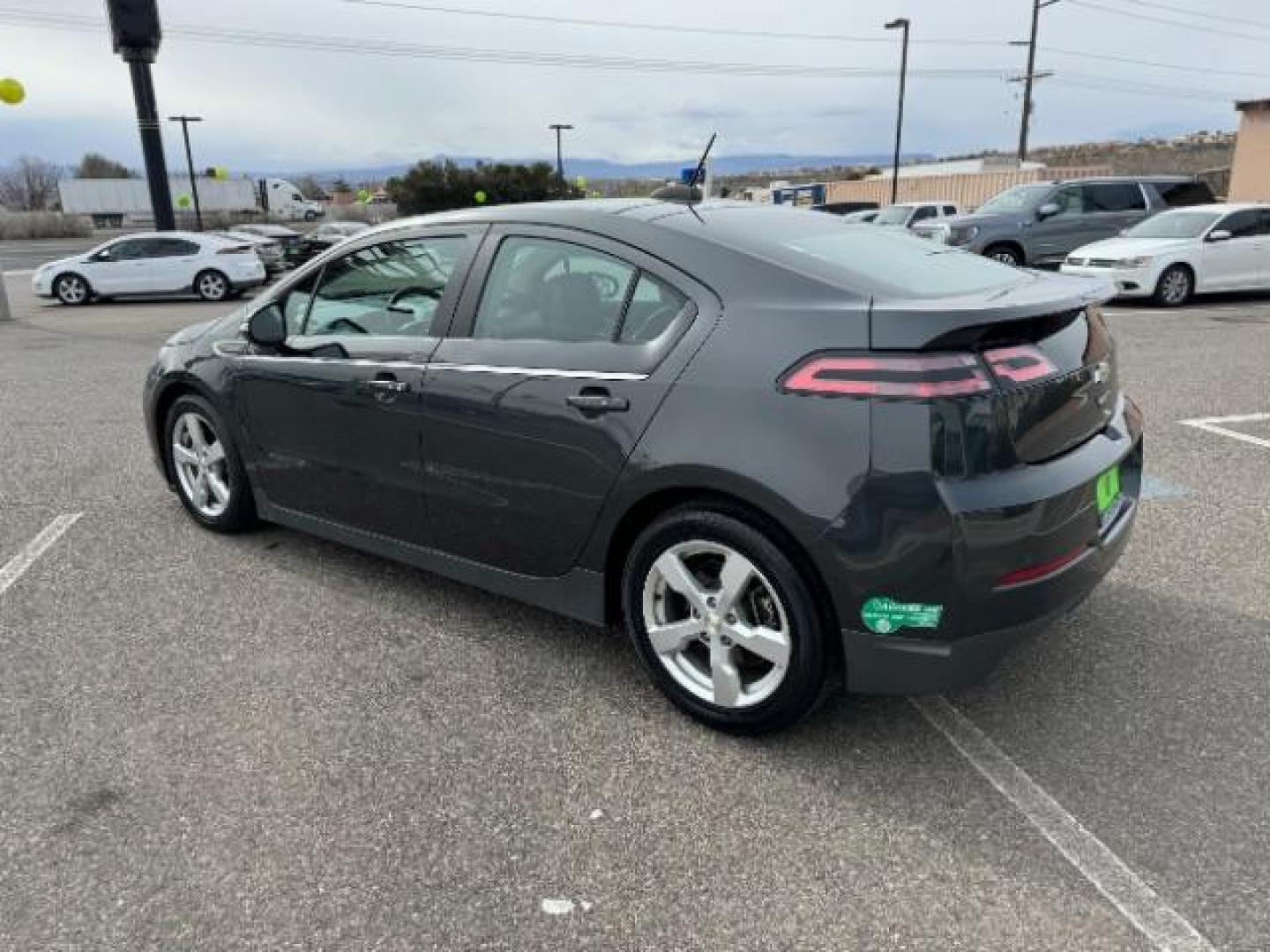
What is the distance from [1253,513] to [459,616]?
3.89 metres

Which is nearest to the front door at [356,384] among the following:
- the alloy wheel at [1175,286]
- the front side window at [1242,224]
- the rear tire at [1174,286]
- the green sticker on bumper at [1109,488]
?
the green sticker on bumper at [1109,488]

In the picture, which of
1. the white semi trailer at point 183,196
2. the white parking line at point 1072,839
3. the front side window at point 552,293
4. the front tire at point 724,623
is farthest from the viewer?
the white semi trailer at point 183,196

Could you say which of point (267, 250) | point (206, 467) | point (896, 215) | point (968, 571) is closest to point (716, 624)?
point (968, 571)

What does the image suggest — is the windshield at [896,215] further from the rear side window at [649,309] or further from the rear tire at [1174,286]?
the rear side window at [649,309]

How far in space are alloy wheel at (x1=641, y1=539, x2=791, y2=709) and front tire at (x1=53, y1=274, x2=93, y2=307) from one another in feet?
60.7

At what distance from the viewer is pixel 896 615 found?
8.34ft

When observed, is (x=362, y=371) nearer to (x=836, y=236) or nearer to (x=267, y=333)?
(x=267, y=333)

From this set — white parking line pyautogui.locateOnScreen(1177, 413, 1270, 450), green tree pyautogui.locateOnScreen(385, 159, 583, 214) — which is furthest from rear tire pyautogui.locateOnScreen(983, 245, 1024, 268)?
green tree pyautogui.locateOnScreen(385, 159, 583, 214)

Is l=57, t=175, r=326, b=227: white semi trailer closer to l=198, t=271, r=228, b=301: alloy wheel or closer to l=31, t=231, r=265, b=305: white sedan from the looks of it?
l=31, t=231, r=265, b=305: white sedan

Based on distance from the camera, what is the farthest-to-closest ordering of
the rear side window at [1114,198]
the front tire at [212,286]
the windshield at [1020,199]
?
the front tire at [212,286], the windshield at [1020,199], the rear side window at [1114,198]

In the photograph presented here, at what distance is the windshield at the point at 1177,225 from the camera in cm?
1366

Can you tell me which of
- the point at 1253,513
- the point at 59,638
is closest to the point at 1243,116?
the point at 1253,513

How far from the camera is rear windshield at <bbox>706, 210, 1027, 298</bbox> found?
2824mm

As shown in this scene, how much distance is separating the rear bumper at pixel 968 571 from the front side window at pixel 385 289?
1.87 m
